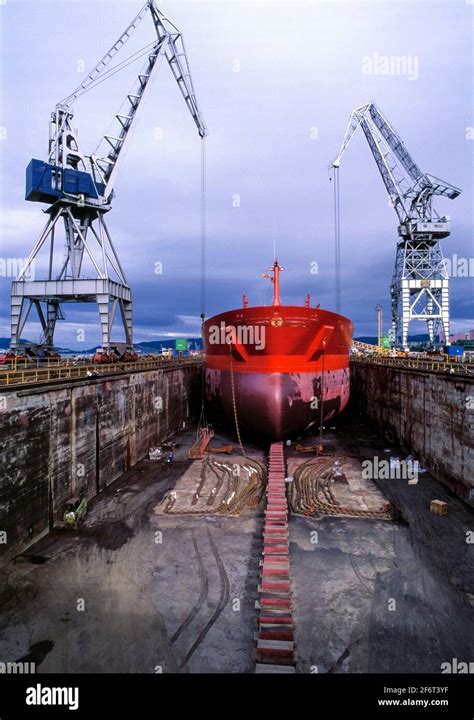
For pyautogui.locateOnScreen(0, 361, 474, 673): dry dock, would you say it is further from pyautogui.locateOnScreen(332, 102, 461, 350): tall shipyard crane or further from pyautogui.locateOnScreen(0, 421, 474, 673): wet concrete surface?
pyautogui.locateOnScreen(332, 102, 461, 350): tall shipyard crane

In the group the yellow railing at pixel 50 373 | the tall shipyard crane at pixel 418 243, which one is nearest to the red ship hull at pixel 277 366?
the yellow railing at pixel 50 373

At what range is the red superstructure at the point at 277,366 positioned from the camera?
21.3m

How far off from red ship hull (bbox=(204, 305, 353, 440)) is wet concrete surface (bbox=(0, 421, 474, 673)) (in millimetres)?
8501

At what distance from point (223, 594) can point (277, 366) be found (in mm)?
13472

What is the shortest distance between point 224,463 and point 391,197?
6371 cm

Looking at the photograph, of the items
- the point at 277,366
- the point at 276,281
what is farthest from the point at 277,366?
the point at 276,281

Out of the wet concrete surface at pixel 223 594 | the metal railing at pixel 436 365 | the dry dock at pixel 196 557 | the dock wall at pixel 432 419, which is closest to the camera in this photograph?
the wet concrete surface at pixel 223 594

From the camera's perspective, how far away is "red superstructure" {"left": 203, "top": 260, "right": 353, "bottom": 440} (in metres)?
21.3

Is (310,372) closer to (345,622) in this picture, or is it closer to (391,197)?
(345,622)

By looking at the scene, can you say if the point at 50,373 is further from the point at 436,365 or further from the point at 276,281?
the point at 436,365

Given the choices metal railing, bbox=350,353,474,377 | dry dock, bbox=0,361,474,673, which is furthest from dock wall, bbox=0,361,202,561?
metal railing, bbox=350,353,474,377

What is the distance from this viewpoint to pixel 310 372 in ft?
75.9

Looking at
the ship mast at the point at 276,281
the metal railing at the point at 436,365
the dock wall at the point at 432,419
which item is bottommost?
the dock wall at the point at 432,419

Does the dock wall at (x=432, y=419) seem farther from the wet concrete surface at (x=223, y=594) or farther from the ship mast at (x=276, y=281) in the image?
the ship mast at (x=276, y=281)
